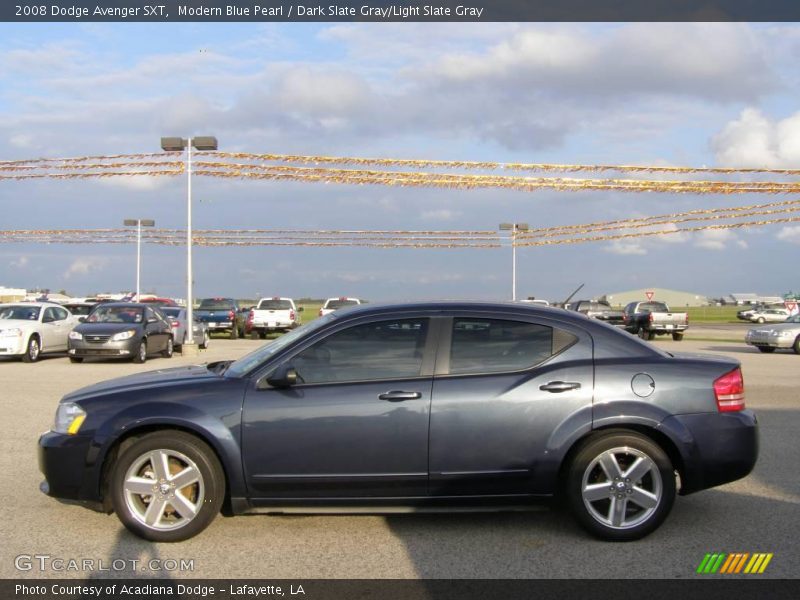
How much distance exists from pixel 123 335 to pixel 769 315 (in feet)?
187

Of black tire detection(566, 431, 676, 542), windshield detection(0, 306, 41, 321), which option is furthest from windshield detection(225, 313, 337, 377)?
windshield detection(0, 306, 41, 321)

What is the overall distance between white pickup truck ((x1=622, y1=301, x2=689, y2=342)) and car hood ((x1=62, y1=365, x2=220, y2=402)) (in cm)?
3328

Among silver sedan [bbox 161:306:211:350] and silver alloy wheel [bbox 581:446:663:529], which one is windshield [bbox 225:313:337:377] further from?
silver sedan [bbox 161:306:211:350]

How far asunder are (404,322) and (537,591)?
6.69 feet

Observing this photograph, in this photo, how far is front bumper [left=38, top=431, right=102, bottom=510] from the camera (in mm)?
5727

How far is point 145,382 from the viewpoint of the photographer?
6.11 m

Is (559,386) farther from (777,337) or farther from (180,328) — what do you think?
(777,337)

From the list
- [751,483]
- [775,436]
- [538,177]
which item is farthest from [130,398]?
[538,177]

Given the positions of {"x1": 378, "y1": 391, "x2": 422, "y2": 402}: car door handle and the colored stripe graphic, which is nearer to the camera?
the colored stripe graphic

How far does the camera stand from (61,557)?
5352 mm

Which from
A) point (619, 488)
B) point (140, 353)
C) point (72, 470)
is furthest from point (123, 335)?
point (619, 488)

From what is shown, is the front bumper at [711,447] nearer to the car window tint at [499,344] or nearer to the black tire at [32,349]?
the car window tint at [499,344]

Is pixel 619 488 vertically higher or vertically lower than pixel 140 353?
higher

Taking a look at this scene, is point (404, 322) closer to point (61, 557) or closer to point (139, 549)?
point (139, 549)
